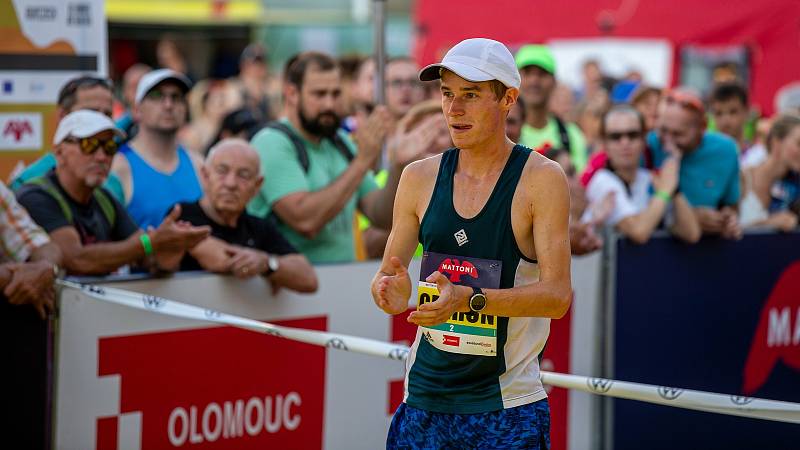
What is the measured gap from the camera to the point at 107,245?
5250mm

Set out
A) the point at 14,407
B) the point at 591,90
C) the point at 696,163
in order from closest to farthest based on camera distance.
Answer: the point at 14,407, the point at 696,163, the point at 591,90

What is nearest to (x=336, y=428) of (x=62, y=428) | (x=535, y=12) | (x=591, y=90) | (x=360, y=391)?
(x=360, y=391)

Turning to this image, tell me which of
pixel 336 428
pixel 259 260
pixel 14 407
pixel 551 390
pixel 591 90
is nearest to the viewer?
pixel 14 407

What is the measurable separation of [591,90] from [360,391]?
30.9 ft

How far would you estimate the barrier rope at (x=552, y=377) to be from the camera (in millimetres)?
4457

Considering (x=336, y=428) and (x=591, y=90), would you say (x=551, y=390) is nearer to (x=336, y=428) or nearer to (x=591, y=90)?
(x=336, y=428)

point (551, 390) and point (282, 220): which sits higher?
point (282, 220)

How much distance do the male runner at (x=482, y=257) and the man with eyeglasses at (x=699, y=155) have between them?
3.68 metres

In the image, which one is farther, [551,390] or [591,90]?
[591,90]

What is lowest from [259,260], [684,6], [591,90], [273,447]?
[273,447]

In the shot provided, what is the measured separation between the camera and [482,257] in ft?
12.4

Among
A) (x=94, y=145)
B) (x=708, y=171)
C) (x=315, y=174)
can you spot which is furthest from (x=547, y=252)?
(x=708, y=171)

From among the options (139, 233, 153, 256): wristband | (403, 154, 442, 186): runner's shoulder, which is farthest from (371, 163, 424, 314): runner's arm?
(139, 233, 153, 256): wristband

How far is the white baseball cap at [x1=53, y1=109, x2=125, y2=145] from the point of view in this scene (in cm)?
546
